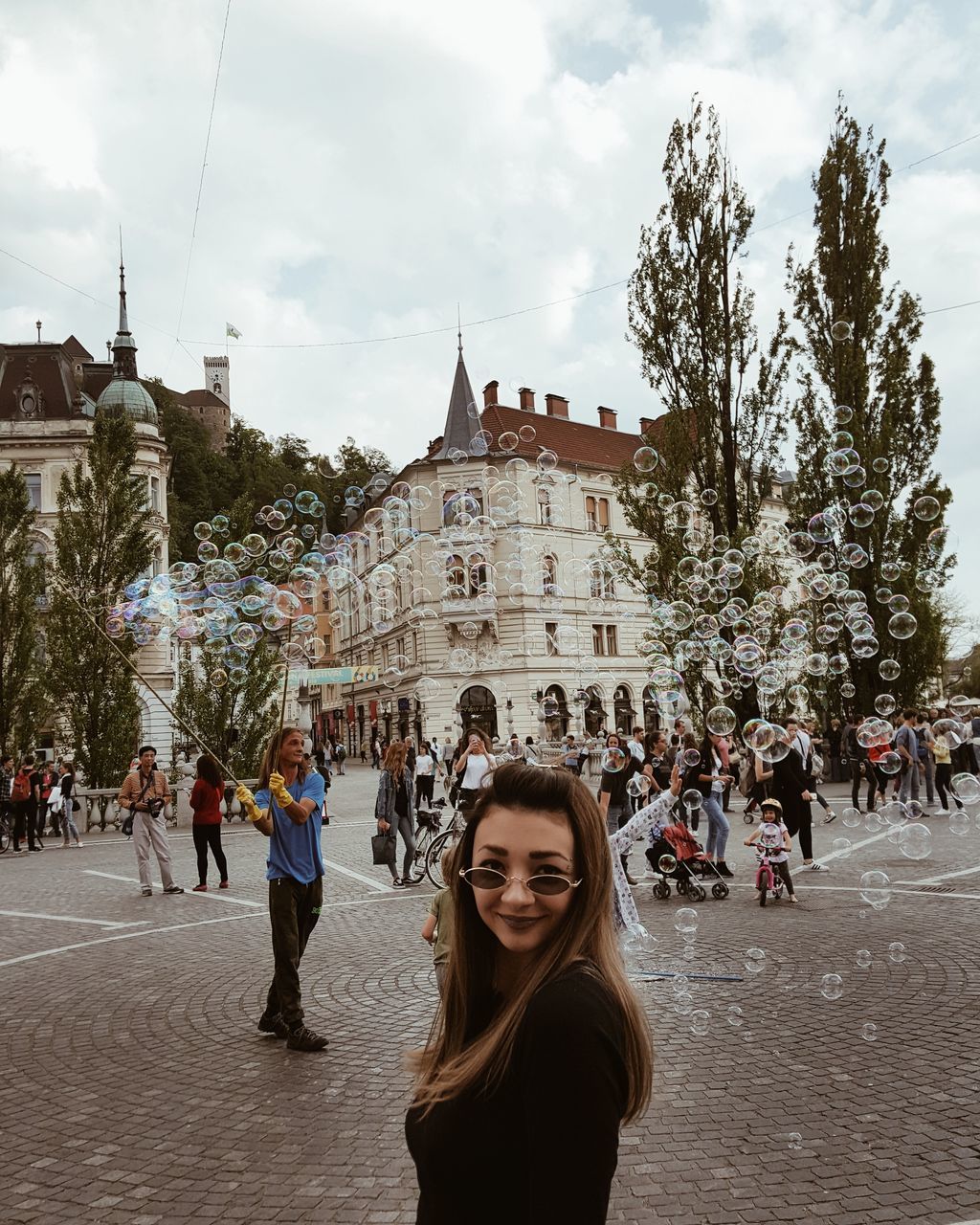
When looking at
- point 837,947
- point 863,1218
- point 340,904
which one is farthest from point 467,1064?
point 340,904

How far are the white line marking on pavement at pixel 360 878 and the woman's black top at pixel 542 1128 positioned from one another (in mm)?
11618

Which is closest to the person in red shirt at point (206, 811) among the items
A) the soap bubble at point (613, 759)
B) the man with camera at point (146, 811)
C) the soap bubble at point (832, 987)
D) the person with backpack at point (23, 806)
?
the man with camera at point (146, 811)

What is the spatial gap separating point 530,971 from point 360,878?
42.7ft

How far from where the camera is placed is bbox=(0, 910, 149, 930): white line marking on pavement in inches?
437

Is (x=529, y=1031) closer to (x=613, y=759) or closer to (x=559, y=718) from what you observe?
(x=613, y=759)

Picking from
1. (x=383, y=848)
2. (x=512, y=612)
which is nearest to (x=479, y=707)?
(x=512, y=612)

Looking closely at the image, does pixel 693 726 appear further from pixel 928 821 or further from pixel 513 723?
pixel 513 723

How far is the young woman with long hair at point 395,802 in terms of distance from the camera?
41.9ft

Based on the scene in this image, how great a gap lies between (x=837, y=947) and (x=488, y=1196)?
7.65 metres

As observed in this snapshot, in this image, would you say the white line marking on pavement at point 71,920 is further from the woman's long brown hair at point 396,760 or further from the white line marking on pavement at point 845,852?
the white line marking on pavement at point 845,852

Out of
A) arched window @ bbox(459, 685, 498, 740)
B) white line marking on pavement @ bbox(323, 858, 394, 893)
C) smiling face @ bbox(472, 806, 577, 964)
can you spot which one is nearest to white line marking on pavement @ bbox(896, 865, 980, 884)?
white line marking on pavement @ bbox(323, 858, 394, 893)

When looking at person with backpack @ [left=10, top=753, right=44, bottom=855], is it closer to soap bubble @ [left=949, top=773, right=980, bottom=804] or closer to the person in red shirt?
the person in red shirt

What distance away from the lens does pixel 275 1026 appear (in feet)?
21.7

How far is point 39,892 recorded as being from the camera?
14.2m
